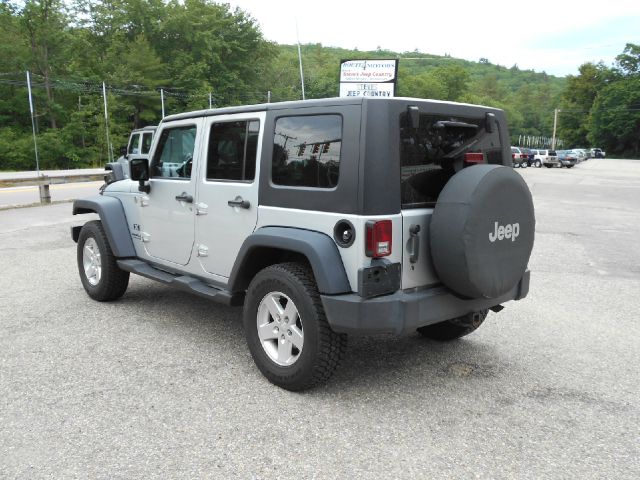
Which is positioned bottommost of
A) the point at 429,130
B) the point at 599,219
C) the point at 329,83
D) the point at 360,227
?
the point at 599,219

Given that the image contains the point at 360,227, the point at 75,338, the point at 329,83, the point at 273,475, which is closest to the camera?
the point at 273,475

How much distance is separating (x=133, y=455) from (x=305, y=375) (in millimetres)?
1141

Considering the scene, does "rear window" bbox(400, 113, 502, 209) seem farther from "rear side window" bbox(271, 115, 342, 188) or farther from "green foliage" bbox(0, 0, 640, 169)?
"green foliage" bbox(0, 0, 640, 169)

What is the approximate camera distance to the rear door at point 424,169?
3.51 metres

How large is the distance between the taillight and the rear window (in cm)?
23

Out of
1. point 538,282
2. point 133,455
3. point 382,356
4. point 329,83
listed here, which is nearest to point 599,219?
point 538,282

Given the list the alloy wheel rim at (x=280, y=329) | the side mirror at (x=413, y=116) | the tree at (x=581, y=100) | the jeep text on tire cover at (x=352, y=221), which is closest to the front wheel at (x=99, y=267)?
the jeep text on tire cover at (x=352, y=221)

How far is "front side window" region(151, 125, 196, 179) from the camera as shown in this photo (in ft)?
15.6

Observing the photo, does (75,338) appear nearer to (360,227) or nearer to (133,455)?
(133,455)

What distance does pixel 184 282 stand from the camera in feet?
15.3

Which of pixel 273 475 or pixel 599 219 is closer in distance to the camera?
pixel 273 475

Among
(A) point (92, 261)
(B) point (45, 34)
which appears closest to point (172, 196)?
(A) point (92, 261)

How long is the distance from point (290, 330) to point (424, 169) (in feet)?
4.58

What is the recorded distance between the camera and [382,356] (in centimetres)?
446
